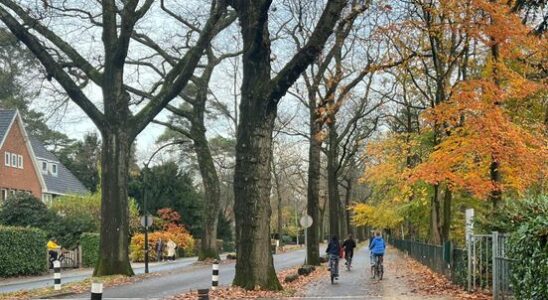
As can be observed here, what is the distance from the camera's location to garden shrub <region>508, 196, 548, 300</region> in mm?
9334

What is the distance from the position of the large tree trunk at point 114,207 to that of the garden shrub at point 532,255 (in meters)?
15.8

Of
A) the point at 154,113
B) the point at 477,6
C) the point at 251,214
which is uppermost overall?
the point at 477,6

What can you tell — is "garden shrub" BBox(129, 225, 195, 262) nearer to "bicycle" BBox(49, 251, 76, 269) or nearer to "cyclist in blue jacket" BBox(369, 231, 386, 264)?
"bicycle" BBox(49, 251, 76, 269)

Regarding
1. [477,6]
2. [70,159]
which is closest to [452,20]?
[477,6]

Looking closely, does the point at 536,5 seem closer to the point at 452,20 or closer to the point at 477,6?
the point at 477,6

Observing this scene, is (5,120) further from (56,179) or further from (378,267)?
(378,267)

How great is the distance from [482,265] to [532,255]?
656 centimetres

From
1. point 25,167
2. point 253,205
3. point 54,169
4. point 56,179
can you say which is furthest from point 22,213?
point 253,205

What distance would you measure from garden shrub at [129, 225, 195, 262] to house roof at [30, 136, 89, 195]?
11210 millimetres

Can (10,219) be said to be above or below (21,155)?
below

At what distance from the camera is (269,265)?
17.5 metres

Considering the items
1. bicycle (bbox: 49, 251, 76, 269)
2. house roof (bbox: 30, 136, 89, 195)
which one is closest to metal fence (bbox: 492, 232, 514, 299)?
bicycle (bbox: 49, 251, 76, 269)

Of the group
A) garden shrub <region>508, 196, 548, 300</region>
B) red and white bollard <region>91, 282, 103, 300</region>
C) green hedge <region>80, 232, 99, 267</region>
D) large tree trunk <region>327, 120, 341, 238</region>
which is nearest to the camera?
red and white bollard <region>91, 282, 103, 300</region>

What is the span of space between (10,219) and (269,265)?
91.7ft
